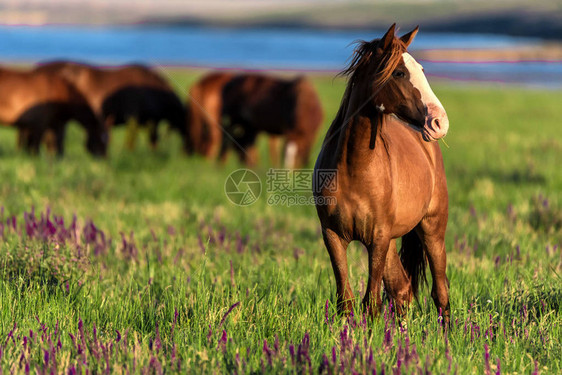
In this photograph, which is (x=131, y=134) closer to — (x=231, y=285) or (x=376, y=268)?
(x=231, y=285)

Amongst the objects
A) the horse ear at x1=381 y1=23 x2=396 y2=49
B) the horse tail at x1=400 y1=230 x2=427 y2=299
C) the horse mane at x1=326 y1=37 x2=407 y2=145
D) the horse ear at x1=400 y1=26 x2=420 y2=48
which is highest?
the horse ear at x1=400 y1=26 x2=420 y2=48

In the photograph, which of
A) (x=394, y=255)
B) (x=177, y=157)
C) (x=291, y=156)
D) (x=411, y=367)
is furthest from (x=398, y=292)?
(x=177, y=157)

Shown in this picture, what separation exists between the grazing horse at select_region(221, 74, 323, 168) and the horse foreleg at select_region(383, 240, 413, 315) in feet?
27.0

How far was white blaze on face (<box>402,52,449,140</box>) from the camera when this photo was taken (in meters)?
3.25

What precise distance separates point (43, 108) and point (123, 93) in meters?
2.78

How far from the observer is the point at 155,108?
14703 mm

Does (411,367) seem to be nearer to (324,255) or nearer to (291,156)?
(324,255)

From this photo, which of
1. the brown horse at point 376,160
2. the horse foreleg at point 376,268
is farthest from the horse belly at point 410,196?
the horse foreleg at point 376,268

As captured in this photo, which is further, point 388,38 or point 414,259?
point 414,259

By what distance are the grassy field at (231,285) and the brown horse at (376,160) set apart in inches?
18.6

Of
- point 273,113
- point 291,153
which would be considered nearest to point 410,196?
point 291,153

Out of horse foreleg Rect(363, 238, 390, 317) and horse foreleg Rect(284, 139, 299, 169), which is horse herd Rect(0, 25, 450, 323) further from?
horse foreleg Rect(284, 139, 299, 169)

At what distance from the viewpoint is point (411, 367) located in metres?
2.94

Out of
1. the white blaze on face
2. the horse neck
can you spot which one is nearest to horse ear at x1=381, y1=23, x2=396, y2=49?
the white blaze on face
